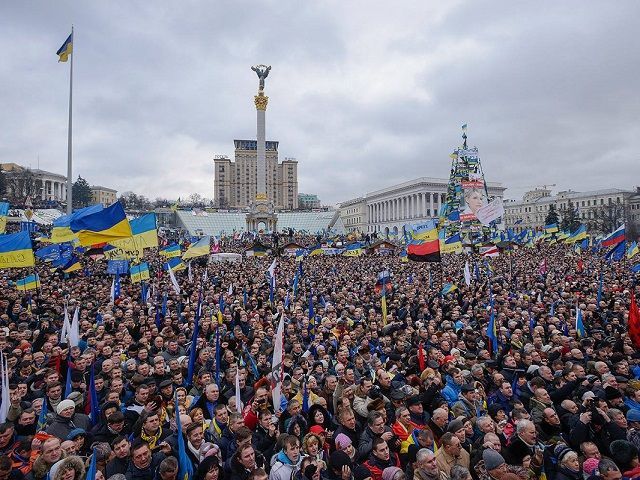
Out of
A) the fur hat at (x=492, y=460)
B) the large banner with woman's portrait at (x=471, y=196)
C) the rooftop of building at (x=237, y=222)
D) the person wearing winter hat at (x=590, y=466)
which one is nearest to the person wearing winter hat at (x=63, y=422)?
the fur hat at (x=492, y=460)

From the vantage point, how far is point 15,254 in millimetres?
11648

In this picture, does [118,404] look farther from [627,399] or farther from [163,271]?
[163,271]

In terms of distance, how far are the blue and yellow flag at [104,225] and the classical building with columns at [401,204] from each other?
61.8 m

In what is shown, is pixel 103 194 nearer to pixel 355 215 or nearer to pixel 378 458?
pixel 355 215

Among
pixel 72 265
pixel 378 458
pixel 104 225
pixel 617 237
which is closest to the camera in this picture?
pixel 378 458

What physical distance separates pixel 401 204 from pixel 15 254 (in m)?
86.6

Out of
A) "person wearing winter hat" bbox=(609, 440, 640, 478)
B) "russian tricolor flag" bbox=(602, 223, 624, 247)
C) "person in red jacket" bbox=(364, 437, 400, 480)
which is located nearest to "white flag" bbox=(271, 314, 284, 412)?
"person in red jacket" bbox=(364, 437, 400, 480)

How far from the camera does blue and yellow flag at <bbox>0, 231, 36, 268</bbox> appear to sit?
11.6 meters

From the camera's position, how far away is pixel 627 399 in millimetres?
5383

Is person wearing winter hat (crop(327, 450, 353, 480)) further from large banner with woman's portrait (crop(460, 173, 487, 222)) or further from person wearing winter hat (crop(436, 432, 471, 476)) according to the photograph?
large banner with woman's portrait (crop(460, 173, 487, 222))

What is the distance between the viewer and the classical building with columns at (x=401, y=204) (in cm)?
8612

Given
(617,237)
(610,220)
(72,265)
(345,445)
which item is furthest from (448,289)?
(610,220)

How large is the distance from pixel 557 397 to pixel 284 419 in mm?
3323

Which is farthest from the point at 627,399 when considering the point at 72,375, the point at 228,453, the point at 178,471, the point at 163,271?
the point at 163,271
